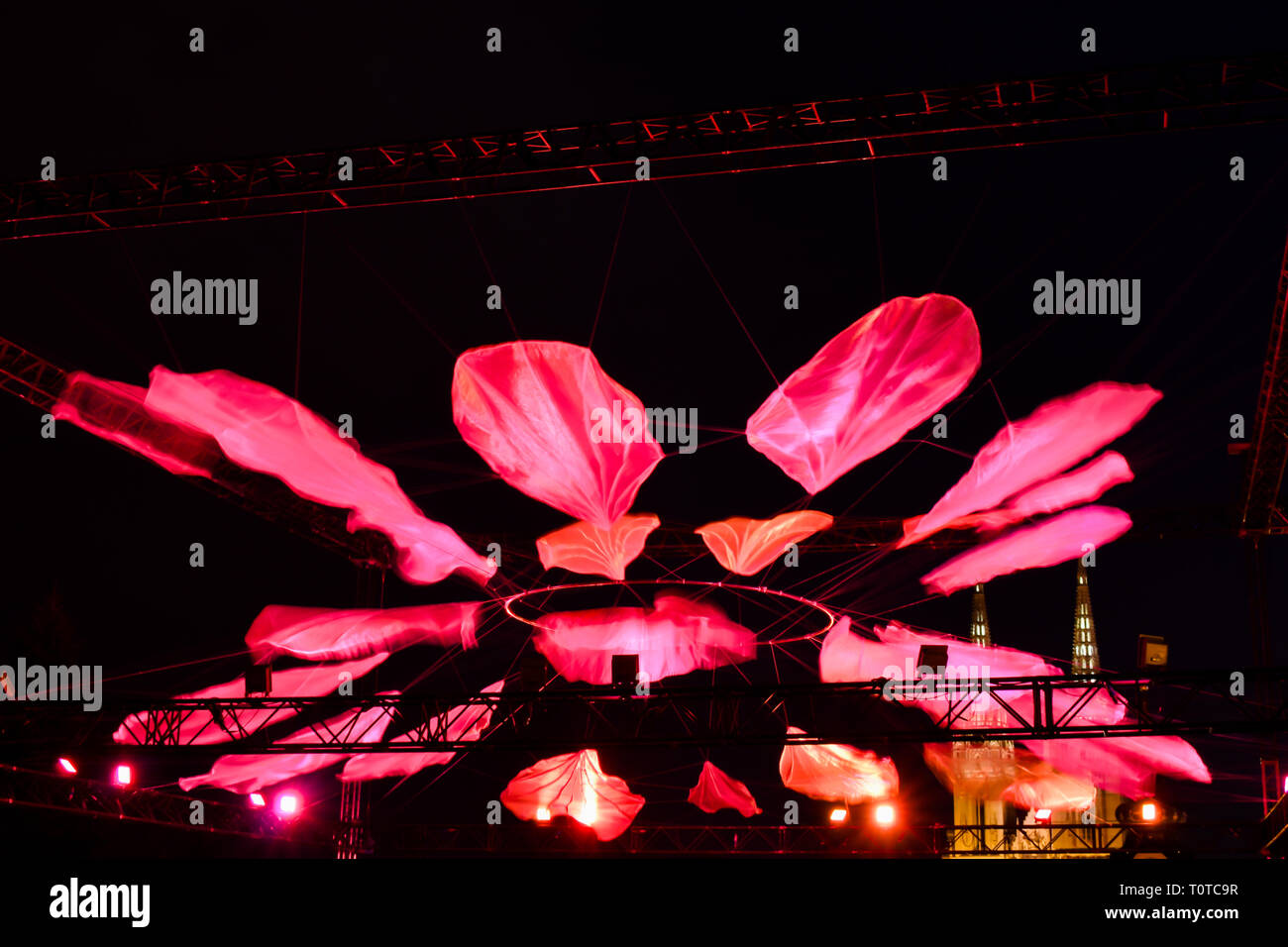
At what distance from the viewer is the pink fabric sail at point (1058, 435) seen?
15.1 meters

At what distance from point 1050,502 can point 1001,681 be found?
2.28 m

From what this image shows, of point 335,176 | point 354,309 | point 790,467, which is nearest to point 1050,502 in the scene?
point 790,467

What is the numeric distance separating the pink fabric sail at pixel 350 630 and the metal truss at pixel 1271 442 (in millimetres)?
12369

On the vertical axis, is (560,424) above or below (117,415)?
below

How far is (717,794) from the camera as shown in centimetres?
2692

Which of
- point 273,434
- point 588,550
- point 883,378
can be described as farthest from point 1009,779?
point 273,434

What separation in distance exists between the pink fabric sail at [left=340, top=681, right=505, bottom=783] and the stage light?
932mm

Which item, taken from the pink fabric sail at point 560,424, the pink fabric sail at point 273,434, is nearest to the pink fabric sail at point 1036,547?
the pink fabric sail at point 560,424

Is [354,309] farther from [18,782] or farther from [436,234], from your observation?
[18,782]

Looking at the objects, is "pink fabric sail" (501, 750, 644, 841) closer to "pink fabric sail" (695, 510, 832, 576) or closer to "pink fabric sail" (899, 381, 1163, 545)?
"pink fabric sail" (695, 510, 832, 576)

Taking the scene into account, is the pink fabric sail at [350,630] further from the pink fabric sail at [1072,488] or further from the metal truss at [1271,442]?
the metal truss at [1271,442]

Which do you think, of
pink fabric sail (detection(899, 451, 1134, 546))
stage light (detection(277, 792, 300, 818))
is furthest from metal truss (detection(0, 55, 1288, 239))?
stage light (detection(277, 792, 300, 818))

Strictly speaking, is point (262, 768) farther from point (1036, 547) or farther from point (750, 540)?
point (1036, 547)

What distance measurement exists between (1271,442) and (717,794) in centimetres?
1366
